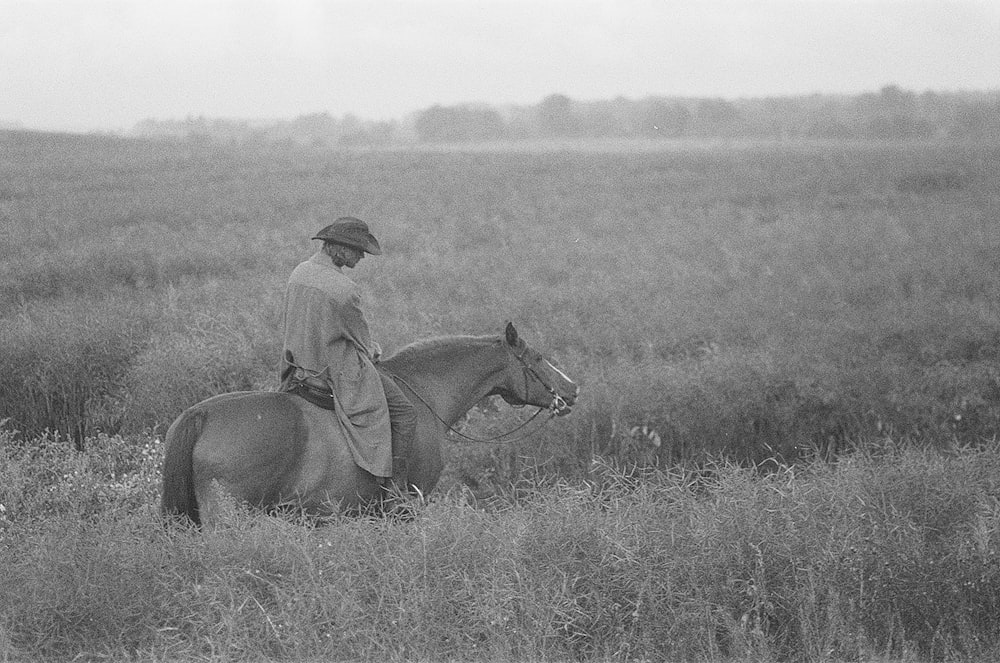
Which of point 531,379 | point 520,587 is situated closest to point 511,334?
point 531,379

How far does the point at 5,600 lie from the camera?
5184mm

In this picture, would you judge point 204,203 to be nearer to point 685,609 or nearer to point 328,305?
point 328,305

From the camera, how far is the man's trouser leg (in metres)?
6.85

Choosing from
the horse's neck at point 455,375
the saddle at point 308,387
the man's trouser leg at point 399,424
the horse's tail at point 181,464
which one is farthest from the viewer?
the horse's neck at point 455,375

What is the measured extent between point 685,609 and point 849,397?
19.8 ft

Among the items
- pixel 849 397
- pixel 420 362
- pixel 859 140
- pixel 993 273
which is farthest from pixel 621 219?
pixel 420 362

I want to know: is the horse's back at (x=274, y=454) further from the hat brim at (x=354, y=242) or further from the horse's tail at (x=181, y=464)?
the hat brim at (x=354, y=242)

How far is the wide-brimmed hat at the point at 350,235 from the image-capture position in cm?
650

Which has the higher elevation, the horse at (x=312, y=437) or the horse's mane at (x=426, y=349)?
A: the horse's mane at (x=426, y=349)

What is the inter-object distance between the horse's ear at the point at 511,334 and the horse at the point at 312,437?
0.01m

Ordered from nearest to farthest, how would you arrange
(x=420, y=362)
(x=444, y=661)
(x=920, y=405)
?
(x=444, y=661), (x=420, y=362), (x=920, y=405)

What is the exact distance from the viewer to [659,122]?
31781mm

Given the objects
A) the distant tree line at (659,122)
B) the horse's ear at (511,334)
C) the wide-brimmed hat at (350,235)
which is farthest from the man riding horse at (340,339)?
the distant tree line at (659,122)

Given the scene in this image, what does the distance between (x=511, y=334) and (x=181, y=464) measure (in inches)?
106
